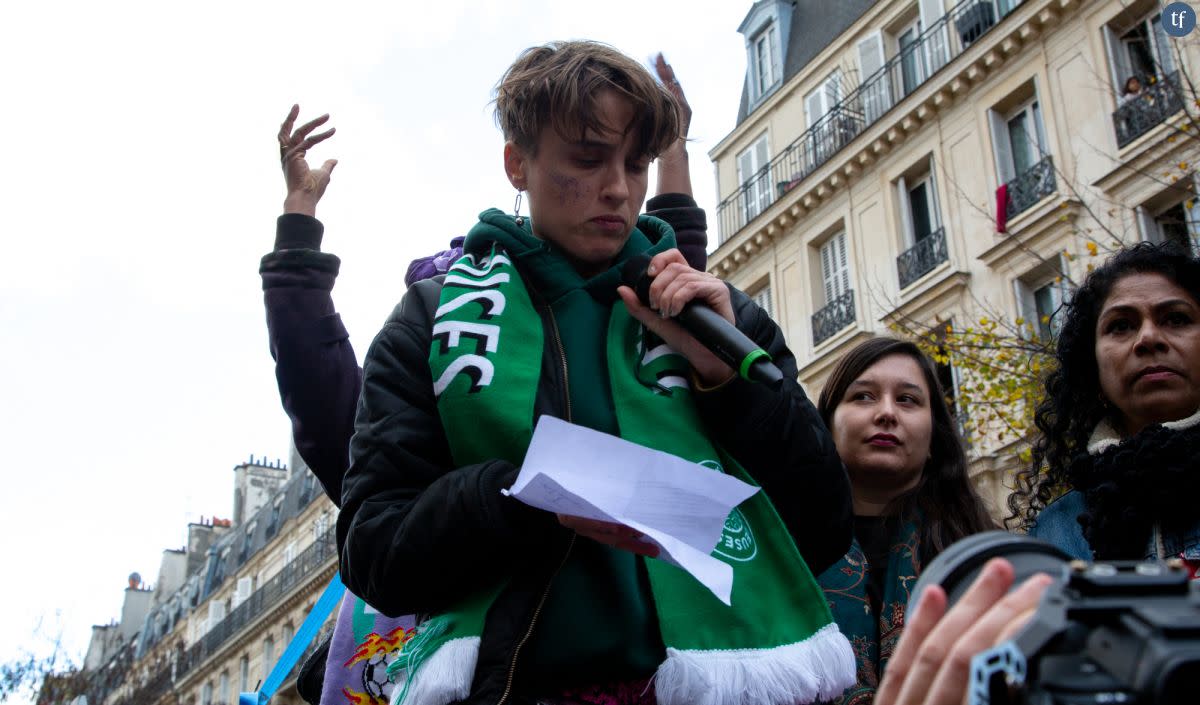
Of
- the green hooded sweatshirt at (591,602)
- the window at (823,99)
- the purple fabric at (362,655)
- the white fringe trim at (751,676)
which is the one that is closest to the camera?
the white fringe trim at (751,676)

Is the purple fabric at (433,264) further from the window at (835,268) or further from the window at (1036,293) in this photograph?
the window at (835,268)

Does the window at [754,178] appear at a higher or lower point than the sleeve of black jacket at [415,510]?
higher

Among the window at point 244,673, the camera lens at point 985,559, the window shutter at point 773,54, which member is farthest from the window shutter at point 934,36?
the window at point 244,673

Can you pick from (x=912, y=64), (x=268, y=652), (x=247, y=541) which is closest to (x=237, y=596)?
(x=247, y=541)

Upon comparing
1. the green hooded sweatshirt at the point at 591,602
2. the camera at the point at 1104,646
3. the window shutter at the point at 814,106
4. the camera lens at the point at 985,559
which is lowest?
the camera at the point at 1104,646

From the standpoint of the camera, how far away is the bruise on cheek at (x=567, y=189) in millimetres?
2658

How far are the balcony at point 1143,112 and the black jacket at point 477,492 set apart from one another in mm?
15393

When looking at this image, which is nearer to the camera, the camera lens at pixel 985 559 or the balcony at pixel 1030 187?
the camera lens at pixel 985 559

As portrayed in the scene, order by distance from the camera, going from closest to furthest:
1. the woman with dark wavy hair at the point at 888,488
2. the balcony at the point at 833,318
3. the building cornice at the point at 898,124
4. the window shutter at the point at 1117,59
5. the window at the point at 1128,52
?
1. the woman with dark wavy hair at the point at 888,488
2. the window at the point at 1128,52
3. the window shutter at the point at 1117,59
4. the building cornice at the point at 898,124
5. the balcony at the point at 833,318

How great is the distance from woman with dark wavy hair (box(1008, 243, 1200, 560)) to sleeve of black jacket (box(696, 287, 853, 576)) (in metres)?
1.08

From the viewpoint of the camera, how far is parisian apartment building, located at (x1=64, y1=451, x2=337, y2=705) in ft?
138

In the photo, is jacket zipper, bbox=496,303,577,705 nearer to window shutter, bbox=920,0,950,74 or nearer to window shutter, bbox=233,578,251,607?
window shutter, bbox=920,0,950,74

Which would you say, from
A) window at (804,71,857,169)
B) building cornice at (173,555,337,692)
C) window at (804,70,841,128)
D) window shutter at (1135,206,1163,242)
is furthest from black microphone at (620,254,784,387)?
building cornice at (173,555,337,692)

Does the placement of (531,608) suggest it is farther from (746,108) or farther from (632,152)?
(746,108)
